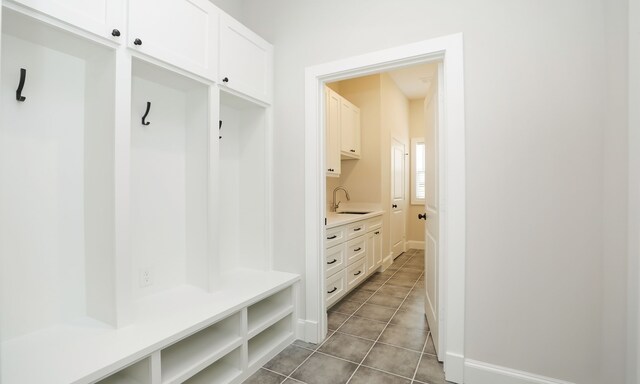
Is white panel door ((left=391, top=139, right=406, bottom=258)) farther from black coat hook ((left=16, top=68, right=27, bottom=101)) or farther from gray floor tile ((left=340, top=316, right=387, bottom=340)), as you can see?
black coat hook ((left=16, top=68, right=27, bottom=101))

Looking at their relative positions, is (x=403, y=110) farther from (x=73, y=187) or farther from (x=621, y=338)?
(x=73, y=187)

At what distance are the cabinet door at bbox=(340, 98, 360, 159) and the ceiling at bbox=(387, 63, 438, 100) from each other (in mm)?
935

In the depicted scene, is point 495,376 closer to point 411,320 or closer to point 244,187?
point 411,320

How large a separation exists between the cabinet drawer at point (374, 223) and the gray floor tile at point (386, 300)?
2.71 ft

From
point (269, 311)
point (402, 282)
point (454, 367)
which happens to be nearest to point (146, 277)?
point (269, 311)

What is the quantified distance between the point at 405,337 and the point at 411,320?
344mm

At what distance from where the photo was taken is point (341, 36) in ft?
7.29

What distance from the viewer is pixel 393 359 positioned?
2.10 metres

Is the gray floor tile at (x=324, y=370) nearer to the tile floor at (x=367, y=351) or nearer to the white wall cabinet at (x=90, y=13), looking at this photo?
the tile floor at (x=367, y=351)

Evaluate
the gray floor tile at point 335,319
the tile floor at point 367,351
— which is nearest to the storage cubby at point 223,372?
the tile floor at point 367,351

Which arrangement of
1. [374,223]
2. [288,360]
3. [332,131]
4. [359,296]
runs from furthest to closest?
1. [374,223]
2. [332,131]
3. [359,296]
4. [288,360]

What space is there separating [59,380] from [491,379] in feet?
6.91

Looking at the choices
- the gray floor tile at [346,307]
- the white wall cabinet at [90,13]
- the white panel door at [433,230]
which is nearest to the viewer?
the white wall cabinet at [90,13]

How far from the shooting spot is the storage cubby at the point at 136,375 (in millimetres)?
1360
